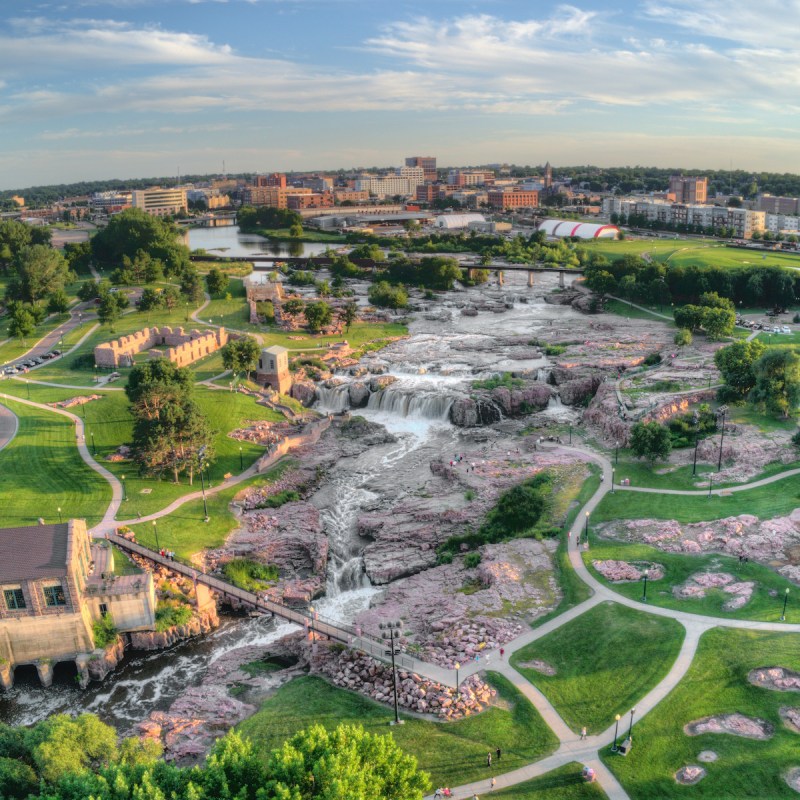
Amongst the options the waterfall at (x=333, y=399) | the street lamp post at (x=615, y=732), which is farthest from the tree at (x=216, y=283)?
the street lamp post at (x=615, y=732)

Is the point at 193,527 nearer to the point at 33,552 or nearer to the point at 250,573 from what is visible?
the point at 250,573

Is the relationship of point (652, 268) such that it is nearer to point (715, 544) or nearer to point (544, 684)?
point (715, 544)

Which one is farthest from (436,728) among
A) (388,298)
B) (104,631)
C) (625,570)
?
(388,298)

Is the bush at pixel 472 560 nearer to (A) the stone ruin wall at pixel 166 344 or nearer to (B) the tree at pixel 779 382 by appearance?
(B) the tree at pixel 779 382

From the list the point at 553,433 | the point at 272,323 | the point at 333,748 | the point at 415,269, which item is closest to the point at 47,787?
the point at 333,748

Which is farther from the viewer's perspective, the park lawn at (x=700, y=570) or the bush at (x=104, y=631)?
the bush at (x=104, y=631)

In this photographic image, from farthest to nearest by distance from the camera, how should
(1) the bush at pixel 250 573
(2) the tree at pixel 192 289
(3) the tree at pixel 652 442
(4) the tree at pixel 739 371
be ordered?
(2) the tree at pixel 192 289, (4) the tree at pixel 739 371, (3) the tree at pixel 652 442, (1) the bush at pixel 250 573

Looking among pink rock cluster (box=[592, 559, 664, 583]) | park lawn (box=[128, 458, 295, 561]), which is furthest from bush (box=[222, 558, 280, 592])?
pink rock cluster (box=[592, 559, 664, 583])
